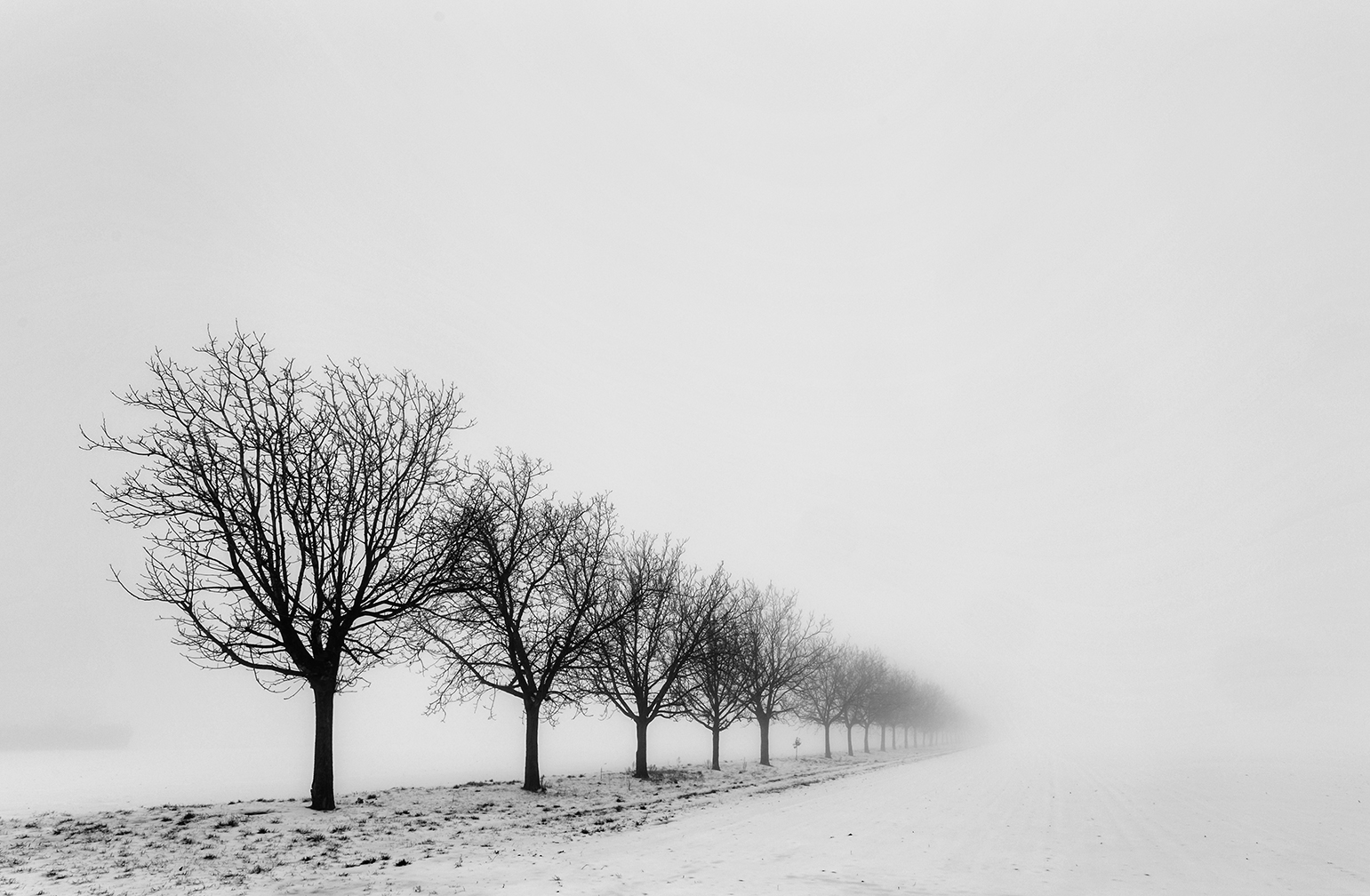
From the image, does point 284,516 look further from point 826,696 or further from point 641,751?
point 826,696

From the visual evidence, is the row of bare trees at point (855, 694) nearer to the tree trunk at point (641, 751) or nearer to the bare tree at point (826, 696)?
the bare tree at point (826, 696)

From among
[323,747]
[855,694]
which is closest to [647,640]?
[323,747]

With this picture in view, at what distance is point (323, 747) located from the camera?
1872 centimetres

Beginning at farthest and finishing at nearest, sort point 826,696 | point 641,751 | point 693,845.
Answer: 1. point 826,696
2. point 641,751
3. point 693,845

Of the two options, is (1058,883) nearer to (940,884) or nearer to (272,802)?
(940,884)

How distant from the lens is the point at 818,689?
62219mm

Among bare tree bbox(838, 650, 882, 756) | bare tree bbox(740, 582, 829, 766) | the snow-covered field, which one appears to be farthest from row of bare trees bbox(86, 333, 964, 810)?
bare tree bbox(838, 650, 882, 756)

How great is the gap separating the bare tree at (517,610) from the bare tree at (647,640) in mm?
2191

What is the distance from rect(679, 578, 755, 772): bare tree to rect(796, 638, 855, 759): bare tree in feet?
46.6

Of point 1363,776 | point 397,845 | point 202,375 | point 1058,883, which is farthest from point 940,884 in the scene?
point 1363,776

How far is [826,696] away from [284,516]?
52.4 meters

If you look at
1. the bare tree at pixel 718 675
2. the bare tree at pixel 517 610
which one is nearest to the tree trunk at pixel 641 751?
the bare tree at pixel 718 675

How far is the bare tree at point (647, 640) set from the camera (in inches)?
1281

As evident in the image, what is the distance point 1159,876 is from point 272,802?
67.5 ft
